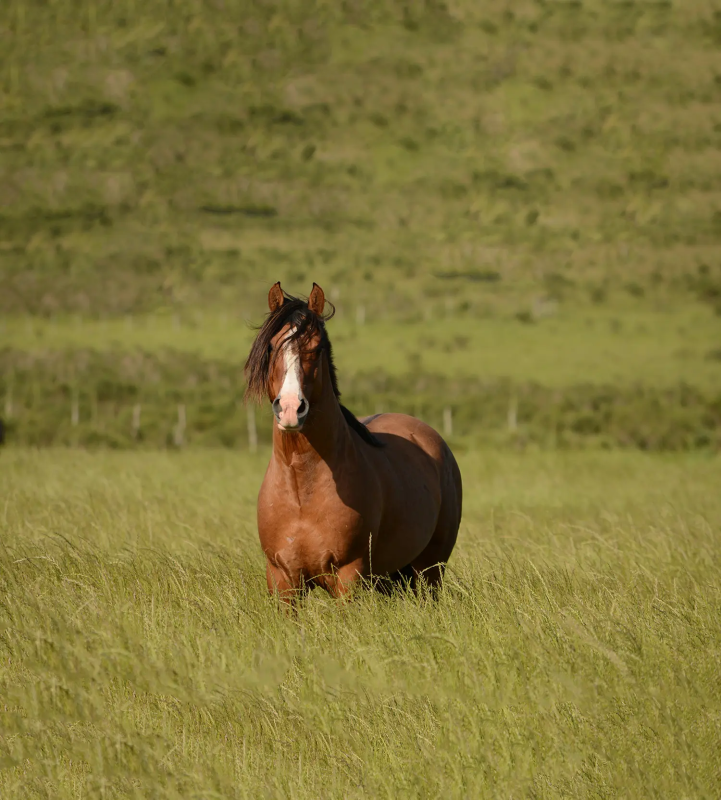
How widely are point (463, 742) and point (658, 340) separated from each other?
4307cm

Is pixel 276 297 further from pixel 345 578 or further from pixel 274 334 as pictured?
pixel 345 578

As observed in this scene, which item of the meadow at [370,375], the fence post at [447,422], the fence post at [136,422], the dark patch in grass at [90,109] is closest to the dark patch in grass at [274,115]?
the meadow at [370,375]

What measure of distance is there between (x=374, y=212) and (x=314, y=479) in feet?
291

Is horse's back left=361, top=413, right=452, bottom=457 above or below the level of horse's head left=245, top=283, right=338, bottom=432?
below

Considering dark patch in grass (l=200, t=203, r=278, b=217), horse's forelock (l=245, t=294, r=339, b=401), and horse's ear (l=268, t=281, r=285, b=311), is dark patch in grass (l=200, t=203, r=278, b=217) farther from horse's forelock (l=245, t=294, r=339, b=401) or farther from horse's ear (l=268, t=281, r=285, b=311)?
horse's forelock (l=245, t=294, r=339, b=401)

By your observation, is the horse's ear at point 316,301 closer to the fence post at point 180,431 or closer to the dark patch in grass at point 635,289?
the fence post at point 180,431

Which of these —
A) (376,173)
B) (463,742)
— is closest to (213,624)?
(463,742)

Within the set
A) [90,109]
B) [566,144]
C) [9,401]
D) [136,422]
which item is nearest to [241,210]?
[90,109]

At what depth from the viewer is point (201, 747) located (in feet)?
12.8

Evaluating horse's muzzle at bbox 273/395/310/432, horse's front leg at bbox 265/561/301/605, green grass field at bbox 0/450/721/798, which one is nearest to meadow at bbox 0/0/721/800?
green grass field at bbox 0/450/721/798

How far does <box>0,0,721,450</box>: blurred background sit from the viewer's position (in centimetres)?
3072

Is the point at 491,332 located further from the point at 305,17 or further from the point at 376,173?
the point at 305,17

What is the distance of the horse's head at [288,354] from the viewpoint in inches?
197

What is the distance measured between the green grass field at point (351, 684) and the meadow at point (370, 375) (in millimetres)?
22
